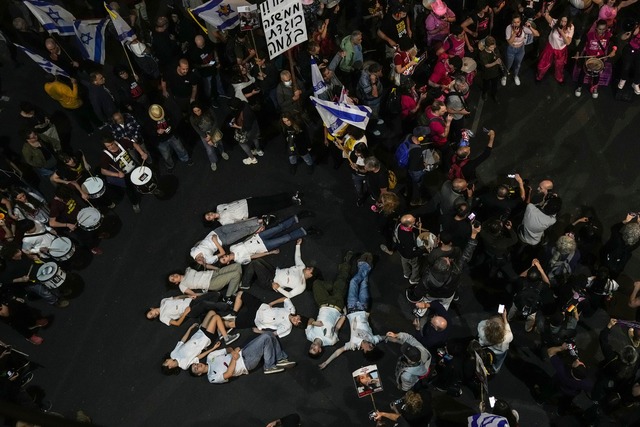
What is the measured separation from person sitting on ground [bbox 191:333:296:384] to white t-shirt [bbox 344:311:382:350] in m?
1.06

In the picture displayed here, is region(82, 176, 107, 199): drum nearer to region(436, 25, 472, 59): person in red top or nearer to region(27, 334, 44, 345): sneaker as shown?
region(27, 334, 44, 345): sneaker

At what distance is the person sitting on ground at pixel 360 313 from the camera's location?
33.0 feet

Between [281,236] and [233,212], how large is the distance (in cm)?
101

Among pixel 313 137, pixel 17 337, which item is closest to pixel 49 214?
pixel 17 337

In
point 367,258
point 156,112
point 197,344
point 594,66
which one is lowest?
point 197,344

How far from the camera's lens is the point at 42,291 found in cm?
1104

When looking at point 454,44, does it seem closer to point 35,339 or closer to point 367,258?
point 367,258

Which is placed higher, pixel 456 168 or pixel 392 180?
pixel 456 168

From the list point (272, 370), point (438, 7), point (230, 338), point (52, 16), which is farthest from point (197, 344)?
point (438, 7)

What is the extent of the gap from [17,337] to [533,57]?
11.6 metres

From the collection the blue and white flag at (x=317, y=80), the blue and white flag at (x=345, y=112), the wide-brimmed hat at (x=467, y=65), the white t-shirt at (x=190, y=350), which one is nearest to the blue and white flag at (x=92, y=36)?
the blue and white flag at (x=317, y=80)

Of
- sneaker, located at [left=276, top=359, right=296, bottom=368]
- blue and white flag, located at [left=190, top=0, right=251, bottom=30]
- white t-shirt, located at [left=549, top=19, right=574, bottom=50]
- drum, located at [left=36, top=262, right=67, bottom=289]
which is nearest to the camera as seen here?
sneaker, located at [left=276, top=359, right=296, bottom=368]

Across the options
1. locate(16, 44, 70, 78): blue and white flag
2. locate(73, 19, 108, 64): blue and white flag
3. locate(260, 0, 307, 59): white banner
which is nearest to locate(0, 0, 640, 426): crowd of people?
locate(16, 44, 70, 78): blue and white flag

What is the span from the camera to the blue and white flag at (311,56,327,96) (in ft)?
35.9
